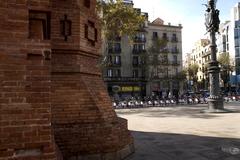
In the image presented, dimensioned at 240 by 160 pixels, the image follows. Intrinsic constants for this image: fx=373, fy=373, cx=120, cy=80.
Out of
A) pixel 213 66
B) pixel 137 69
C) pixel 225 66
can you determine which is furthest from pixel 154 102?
pixel 225 66

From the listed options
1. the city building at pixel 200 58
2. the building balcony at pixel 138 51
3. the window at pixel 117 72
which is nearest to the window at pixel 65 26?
the window at pixel 117 72

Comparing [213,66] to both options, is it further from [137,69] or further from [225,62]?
[225,62]

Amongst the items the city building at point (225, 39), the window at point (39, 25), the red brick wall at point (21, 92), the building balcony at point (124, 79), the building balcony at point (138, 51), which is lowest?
the red brick wall at point (21, 92)

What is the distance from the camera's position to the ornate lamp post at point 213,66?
2448 cm

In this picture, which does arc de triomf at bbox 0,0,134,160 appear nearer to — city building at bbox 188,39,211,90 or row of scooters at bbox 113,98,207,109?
row of scooters at bbox 113,98,207,109

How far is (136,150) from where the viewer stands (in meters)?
9.91

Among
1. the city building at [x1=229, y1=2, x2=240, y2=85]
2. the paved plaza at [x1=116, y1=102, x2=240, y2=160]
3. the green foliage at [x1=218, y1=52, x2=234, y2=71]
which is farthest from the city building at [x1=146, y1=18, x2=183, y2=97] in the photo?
the paved plaza at [x1=116, y1=102, x2=240, y2=160]

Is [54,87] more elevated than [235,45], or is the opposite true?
[235,45]

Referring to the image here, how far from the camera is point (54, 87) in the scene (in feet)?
26.1

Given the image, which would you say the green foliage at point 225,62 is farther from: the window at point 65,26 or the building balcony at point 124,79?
the window at point 65,26

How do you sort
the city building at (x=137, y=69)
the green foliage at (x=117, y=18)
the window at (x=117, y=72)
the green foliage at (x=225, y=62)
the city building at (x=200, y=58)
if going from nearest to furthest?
1. the green foliage at (x=117, y=18)
2. the city building at (x=137, y=69)
3. the window at (x=117, y=72)
4. the green foliage at (x=225, y=62)
5. the city building at (x=200, y=58)

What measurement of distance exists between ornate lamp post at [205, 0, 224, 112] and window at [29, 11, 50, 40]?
20628mm

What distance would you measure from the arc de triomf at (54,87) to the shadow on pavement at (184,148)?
0.84 meters

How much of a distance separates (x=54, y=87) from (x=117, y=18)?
25282 millimetres
